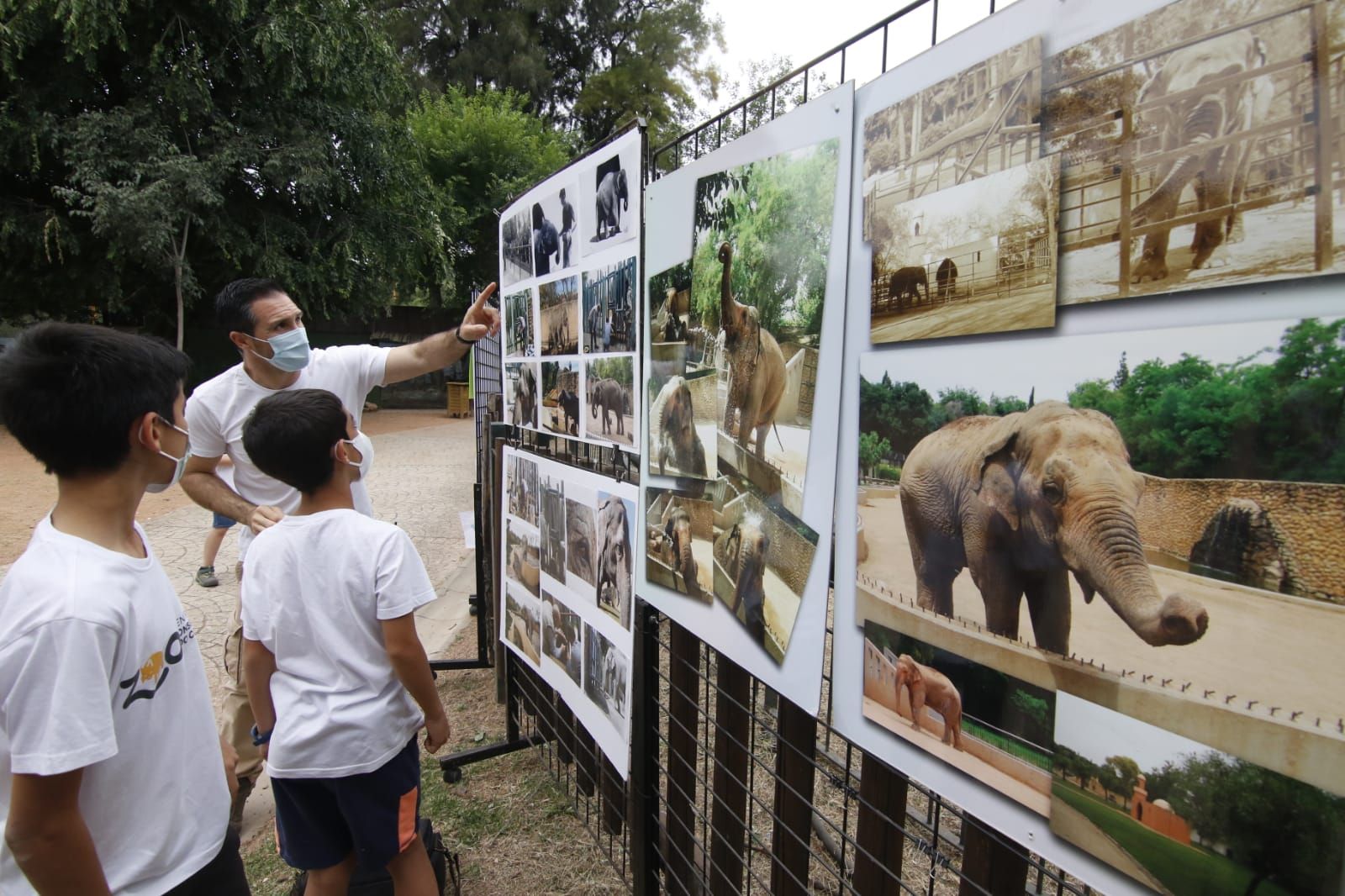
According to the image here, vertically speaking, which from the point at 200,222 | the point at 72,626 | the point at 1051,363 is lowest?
the point at 72,626

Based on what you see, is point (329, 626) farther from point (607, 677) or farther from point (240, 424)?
point (240, 424)

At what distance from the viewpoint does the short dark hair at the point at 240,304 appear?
255 cm

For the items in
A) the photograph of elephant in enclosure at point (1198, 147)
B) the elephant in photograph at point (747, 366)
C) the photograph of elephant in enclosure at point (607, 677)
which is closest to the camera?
the photograph of elephant in enclosure at point (1198, 147)

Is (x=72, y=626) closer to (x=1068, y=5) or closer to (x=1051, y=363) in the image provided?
(x=1051, y=363)

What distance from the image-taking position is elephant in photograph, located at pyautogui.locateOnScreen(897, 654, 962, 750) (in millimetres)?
1090

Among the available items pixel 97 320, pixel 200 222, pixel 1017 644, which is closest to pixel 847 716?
pixel 1017 644

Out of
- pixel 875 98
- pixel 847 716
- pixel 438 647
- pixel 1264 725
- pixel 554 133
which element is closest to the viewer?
pixel 1264 725

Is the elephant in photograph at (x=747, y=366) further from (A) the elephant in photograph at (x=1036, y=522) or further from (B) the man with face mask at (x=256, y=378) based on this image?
(B) the man with face mask at (x=256, y=378)

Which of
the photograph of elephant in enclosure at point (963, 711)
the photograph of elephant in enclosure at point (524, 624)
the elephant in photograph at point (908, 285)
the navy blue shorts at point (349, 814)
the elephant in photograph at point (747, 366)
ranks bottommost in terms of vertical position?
the navy blue shorts at point (349, 814)

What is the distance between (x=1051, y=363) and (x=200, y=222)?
1651 cm

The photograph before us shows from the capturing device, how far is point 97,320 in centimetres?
1733

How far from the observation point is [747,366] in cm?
154

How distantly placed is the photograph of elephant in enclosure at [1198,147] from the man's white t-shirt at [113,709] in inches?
64.4

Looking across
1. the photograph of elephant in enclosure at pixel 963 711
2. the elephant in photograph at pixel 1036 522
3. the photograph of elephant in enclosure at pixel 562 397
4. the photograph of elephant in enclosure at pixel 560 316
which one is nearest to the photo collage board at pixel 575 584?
the photograph of elephant in enclosure at pixel 562 397
